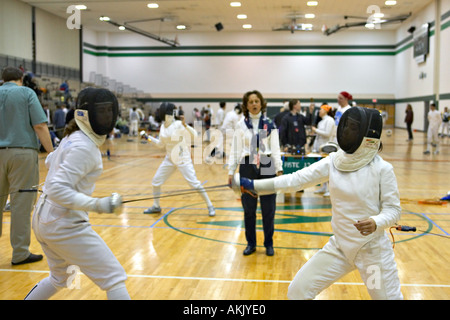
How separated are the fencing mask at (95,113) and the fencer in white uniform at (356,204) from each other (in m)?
0.86

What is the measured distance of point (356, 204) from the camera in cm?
260

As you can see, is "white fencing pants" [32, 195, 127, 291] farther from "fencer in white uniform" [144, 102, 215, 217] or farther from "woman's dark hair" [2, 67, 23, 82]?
"fencer in white uniform" [144, 102, 215, 217]

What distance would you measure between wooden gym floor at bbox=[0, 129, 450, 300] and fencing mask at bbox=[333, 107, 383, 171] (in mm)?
1457

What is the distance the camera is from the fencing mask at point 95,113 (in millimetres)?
2648

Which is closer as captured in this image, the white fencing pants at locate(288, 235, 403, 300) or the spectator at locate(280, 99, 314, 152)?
the white fencing pants at locate(288, 235, 403, 300)

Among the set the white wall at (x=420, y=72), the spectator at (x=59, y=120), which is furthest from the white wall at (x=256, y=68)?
the spectator at (x=59, y=120)

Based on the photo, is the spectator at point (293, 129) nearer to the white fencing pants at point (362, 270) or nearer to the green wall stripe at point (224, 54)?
the white fencing pants at point (362, 270)

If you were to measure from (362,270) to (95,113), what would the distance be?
5.87 ft

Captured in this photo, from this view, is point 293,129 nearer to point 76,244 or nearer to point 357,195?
point 357,195

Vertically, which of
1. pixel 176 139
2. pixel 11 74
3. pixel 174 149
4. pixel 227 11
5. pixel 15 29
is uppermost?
pixel 227 11

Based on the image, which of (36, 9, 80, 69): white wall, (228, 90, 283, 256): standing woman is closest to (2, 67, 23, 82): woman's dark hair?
(228, 90, 283, 256): standing woman

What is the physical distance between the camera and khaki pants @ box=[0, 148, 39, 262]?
4.30 metres

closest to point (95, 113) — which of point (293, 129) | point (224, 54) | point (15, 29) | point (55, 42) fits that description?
point (293, 129)
